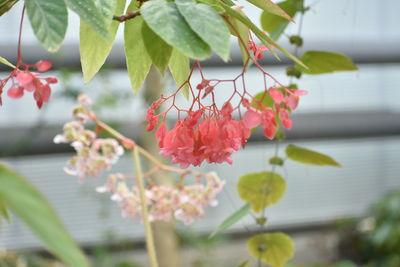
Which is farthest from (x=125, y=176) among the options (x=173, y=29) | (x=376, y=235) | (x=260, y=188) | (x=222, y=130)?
(x=376, y=235)

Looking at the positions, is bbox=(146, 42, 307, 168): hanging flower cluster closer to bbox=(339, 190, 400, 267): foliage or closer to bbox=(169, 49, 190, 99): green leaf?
bbox=(169, 49, 190, 99): green leaf

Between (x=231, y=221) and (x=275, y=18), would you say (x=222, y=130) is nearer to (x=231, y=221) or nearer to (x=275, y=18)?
(x=231, y=221)

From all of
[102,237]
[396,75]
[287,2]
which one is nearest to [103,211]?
[102,237]

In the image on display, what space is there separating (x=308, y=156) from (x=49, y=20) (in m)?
0.33

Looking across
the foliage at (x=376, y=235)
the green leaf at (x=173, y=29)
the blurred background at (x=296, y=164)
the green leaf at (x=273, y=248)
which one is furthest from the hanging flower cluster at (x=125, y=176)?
the foliage at (x=376, y=235)

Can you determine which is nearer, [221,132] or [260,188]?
[221,132]

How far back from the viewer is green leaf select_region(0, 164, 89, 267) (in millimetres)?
302

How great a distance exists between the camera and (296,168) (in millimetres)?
2842

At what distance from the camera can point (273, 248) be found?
21.8 inches

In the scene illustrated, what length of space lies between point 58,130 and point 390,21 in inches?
72.3

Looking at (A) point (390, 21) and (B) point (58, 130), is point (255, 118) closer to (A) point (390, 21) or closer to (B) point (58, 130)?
(B) point (58, 130)

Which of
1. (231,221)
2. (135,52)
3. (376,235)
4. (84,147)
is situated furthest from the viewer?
(376,235)

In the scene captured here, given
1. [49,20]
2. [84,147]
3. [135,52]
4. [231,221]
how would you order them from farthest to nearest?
[84,147], [231,221], [135,52], [49,20]

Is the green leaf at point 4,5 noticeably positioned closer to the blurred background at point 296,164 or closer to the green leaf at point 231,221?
the green leaf at point 231,221
